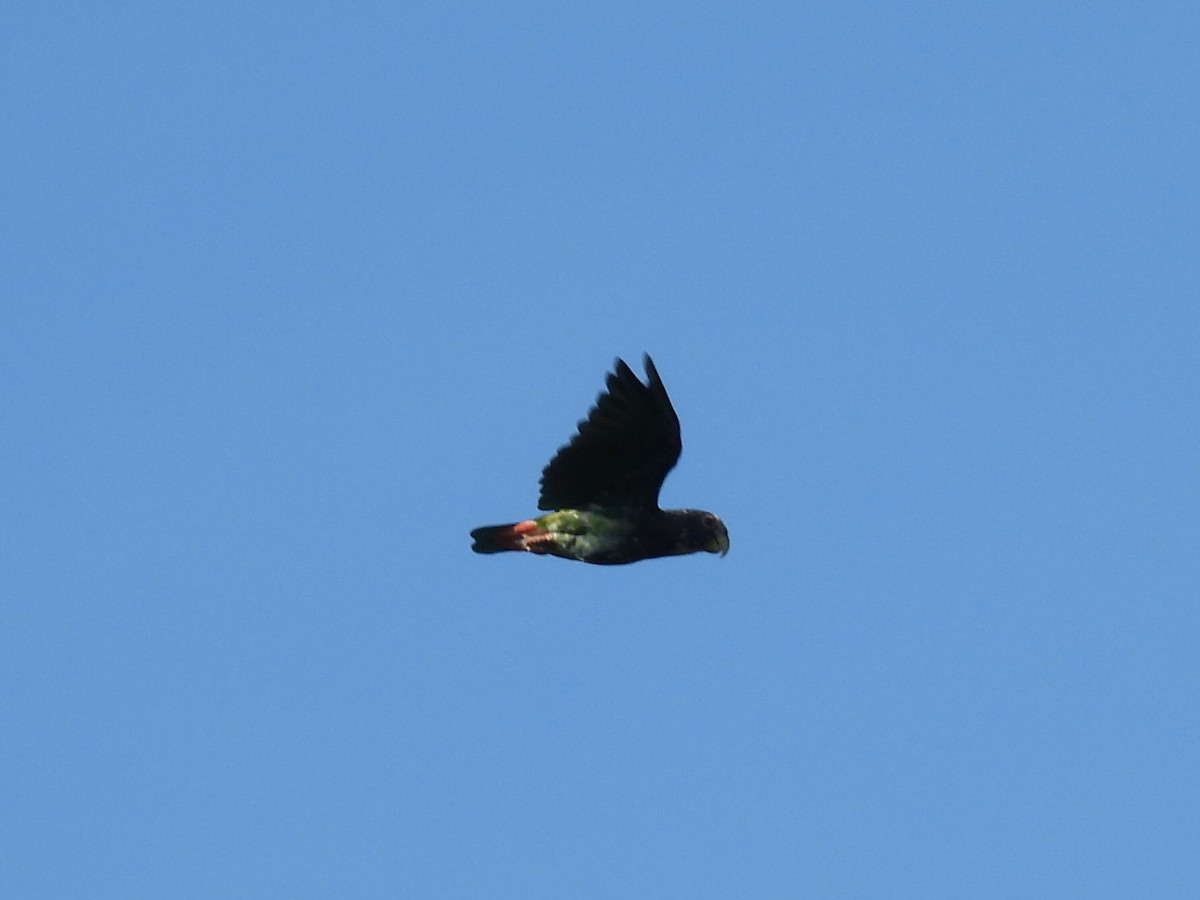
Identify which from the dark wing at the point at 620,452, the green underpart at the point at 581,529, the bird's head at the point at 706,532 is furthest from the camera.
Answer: the bird's head at the point at 706,532

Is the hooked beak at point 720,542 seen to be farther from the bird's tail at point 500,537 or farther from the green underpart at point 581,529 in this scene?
the bird's tail at point 500,537

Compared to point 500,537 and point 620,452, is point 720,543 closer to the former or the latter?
point 620,452

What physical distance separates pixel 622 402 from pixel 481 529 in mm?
2233

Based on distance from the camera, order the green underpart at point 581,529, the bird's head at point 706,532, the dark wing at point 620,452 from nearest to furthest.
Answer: the dark wing at point 620,452 → the green underpart at point 581,529 → the bird's head at point 706,532

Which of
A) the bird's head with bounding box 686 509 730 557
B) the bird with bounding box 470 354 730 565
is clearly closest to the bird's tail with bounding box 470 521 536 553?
the bird with bounding box 470 354 730 565

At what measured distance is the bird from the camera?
20.7 meters

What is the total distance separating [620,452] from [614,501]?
2.07ft

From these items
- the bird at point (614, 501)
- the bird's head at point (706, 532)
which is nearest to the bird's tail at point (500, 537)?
the bird at point (614, 501)

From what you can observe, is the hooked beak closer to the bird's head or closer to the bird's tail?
the bird's head

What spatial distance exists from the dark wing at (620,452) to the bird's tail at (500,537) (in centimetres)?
37

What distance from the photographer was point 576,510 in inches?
846

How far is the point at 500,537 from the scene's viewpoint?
71.5 ft

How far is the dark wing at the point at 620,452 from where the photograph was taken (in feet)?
67.3

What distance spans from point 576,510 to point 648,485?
782 mm
